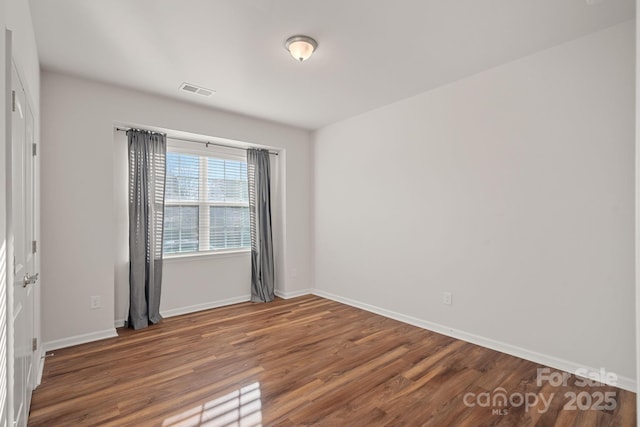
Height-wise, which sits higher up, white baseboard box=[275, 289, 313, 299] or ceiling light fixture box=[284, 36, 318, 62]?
ceiling light fixture box=[284, 36, 318, 62]

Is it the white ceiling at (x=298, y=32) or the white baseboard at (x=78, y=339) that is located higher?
the white ceiling at (x=298, y=32)

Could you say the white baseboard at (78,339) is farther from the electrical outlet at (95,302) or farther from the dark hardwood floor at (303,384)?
the electrical outlet at (95,302)

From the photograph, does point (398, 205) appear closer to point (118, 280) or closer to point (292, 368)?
point (292, 368)

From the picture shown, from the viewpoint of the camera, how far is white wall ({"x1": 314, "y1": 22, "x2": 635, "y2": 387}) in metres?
2.33

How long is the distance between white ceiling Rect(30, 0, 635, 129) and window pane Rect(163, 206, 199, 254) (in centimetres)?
147

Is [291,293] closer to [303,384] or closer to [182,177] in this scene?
[182,177]

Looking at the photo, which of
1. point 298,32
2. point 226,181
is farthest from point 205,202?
point 298,32

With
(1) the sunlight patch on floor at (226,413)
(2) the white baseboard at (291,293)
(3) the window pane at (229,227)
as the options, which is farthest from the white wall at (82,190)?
(2) the white baseboard at (291,293)

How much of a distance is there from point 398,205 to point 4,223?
11.0 ft

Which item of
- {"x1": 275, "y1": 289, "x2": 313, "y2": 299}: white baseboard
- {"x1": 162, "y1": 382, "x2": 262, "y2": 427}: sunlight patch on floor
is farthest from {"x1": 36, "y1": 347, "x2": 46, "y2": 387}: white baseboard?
{"x1": 275, "y1": 289, "x2": 313, "y2": 299}: white baseboard

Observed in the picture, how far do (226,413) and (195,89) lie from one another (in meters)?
3.01

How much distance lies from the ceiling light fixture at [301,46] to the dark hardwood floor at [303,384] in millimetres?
2512

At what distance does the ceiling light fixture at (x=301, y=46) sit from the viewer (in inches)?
95.4

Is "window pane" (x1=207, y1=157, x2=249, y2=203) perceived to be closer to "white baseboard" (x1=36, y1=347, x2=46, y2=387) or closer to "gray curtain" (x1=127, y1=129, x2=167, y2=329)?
"gray curtain" (x1=127, y1=129, x2=167, y2=329)
